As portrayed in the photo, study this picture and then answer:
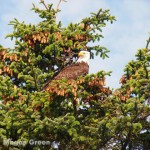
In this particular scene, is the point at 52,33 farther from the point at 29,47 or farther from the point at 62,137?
the point at 62,137

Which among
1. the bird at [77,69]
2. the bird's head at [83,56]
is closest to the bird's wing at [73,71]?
the bird at [77,69]

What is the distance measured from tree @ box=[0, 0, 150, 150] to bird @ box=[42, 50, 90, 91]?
35 centimetres

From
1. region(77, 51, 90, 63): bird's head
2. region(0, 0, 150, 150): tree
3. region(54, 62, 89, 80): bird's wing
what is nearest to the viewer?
region(0, 0, 150, 150): tree

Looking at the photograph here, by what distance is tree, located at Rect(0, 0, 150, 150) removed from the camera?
7441mm

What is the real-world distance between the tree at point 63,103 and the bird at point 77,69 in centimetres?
35

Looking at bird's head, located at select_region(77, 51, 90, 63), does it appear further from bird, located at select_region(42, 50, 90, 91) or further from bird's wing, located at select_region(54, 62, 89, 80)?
bird's wing, located at select_region(54, 62, 89, 80)

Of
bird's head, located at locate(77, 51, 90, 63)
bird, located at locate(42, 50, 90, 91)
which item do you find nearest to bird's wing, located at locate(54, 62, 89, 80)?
bird, located at locate(42, 50, 90, 91)

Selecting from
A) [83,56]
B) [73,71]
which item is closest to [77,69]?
[73,71]

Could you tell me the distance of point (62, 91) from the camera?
7.70m

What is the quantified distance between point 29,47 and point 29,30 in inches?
19.7

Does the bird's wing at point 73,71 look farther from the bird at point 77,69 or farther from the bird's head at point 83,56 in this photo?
the bird's head at point 83,56

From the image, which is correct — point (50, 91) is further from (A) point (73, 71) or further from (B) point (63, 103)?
(A) point (73, 71)

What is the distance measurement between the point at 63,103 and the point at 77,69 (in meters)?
2.33

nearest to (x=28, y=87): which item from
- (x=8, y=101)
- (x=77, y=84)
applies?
(x=8, y=101)
